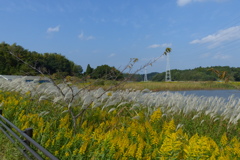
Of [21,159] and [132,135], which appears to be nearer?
[132,135]

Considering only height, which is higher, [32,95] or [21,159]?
[32,95]

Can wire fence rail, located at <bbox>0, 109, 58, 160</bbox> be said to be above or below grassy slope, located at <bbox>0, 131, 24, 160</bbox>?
above

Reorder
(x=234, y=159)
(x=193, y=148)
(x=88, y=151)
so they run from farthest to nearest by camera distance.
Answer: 1. (x=88, y=151)
2. (x=234, y=159)
3. (x=193, y=148)

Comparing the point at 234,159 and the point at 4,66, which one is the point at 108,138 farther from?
the point at 4,66

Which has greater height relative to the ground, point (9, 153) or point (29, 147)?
point (29, 147)

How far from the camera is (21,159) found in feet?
9.69

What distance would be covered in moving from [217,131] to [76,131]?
8.26 feet

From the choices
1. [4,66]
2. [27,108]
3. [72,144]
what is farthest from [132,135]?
[4,66]

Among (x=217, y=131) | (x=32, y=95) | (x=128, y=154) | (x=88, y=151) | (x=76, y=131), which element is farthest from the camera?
(x=32, y=95)

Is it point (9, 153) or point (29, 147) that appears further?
point (9, 153)

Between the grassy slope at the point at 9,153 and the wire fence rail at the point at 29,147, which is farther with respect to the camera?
the grassy slope at the point at 9,153

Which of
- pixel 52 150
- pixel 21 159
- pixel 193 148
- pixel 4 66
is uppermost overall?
pixel 4 66

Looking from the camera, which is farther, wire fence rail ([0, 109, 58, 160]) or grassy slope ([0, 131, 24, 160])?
grassy slope ([0, 131, 24, 160])

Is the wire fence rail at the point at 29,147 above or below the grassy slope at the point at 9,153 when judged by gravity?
above
